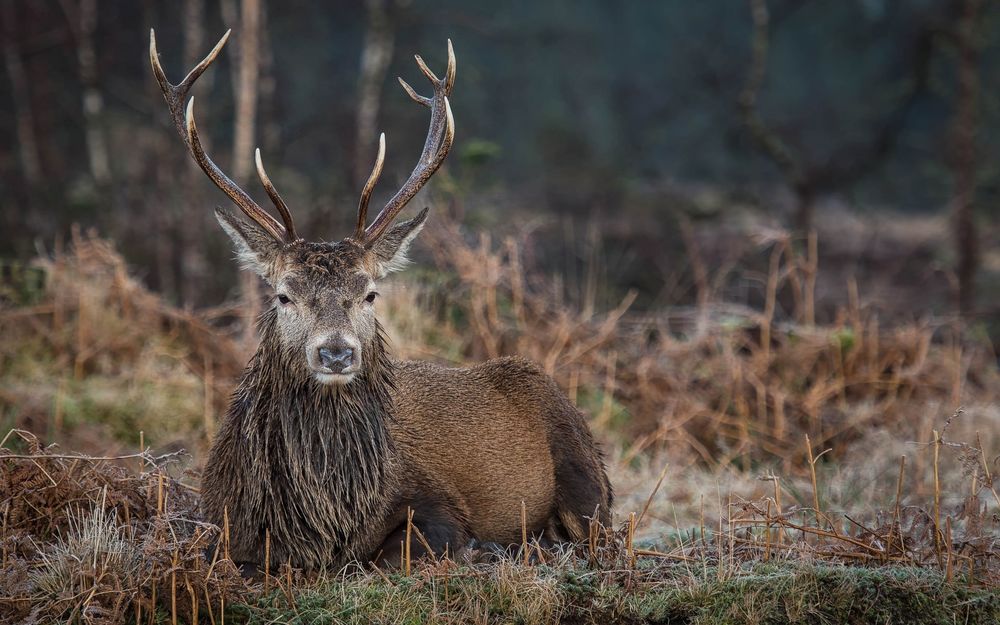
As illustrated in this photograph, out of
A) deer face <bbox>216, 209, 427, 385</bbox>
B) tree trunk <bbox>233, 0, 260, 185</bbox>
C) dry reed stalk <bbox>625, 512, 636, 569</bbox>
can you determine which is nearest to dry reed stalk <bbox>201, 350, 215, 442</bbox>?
deer face <bbox>216, 209, 427, 385</bbox>

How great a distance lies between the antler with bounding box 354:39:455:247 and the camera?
5.11 m

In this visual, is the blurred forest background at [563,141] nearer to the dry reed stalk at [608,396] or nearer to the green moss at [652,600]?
the dry reed stalk at [608,396]

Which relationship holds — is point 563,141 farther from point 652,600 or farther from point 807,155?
point 652,600

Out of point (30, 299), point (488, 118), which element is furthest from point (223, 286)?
point (488, 118)

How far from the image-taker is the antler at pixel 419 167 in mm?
5109

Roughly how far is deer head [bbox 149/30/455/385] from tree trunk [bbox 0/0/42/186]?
15.9 metres

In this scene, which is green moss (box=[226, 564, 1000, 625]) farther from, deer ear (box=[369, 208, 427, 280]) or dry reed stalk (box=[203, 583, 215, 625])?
deer ear (box=[369, 208, 427, 280])

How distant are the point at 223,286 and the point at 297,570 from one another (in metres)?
11.4

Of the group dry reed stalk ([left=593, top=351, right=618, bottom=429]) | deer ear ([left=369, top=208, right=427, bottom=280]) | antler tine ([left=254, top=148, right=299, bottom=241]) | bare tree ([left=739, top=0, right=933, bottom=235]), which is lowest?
dry reed stalk ([left=593, top=351, right=618, bottom=429])

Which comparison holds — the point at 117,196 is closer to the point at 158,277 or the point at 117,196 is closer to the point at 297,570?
the point at 158,277

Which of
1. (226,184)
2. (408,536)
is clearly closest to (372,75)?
(226,184)

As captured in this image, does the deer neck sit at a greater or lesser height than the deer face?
lesser

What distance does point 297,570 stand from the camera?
14.8ft

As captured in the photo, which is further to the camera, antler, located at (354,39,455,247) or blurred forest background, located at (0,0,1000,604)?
blurred forest background, located at (0,0,1000,604)
